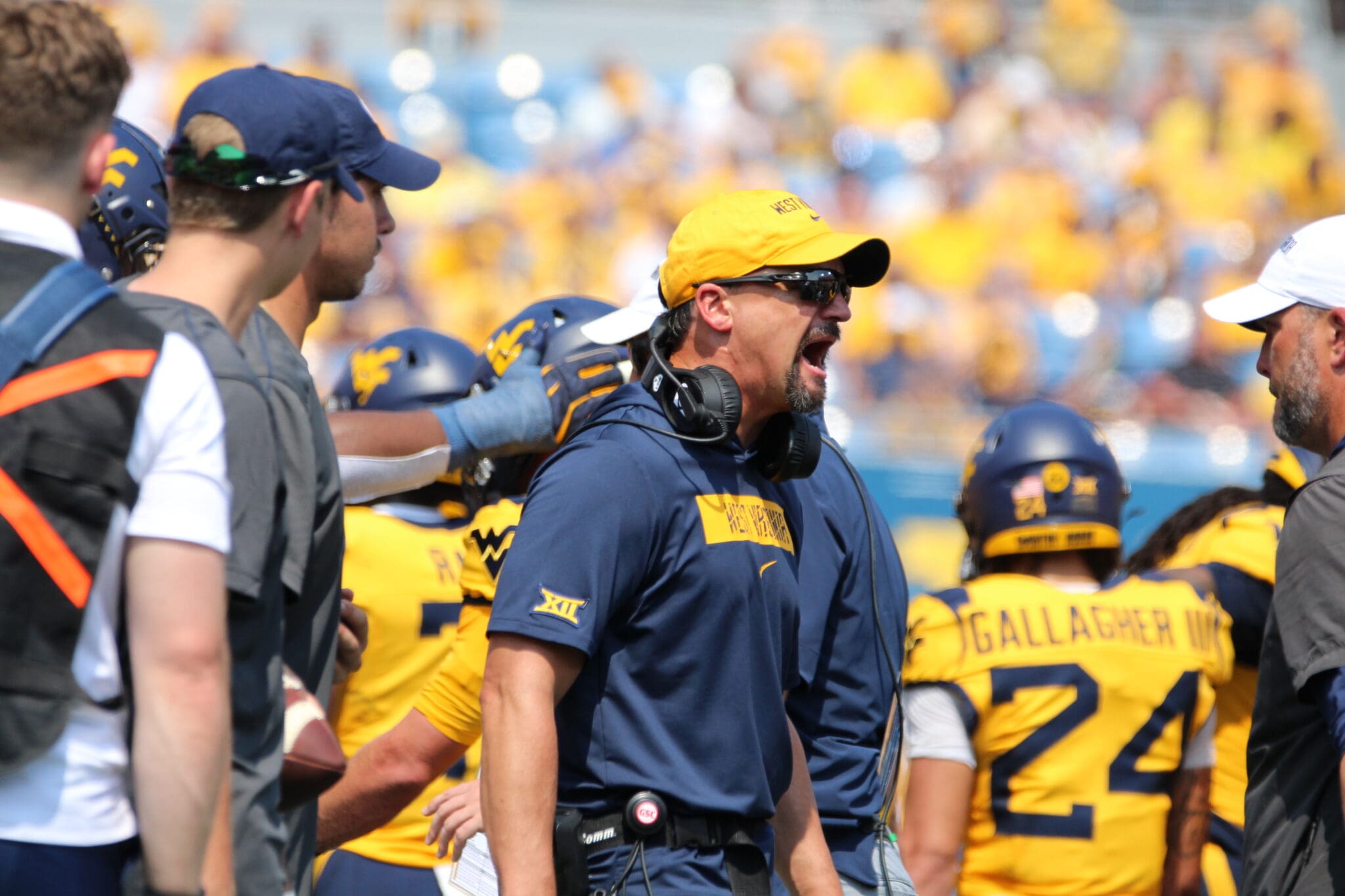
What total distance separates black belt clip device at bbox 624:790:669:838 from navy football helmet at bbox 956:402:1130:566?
6.60ft

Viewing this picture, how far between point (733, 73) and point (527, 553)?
1592cm

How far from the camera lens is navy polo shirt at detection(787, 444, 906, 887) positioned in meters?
3.54

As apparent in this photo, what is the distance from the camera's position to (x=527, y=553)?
2861 mm

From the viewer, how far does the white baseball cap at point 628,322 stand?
12.5 ft

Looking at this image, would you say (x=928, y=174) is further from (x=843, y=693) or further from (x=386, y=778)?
(x=386, y=778)

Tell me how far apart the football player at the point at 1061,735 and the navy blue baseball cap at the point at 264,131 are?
96.5 inches

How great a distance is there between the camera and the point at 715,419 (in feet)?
10.1

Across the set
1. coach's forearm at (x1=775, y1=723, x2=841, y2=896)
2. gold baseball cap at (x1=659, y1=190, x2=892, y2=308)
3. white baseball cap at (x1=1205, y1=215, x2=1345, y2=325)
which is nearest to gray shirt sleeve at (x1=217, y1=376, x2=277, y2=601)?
gold baseball cap at (x1=659, y1=190, x2=892, y2=308)

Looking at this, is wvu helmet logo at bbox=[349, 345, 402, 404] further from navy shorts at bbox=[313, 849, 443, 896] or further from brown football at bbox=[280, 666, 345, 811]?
brown football at bbox=[280, 666, 345, 811]

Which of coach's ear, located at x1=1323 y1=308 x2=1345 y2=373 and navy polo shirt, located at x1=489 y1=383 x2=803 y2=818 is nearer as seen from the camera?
navy polo shirt, located at x1=489 y1=383 x2=803 y2=818

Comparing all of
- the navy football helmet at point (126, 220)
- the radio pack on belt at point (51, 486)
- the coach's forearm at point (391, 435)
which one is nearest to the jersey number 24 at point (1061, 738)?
the coach's forearm at point (391, 435)

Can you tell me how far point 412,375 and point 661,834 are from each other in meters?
2.56

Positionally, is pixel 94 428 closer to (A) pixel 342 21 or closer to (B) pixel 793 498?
(B) pixel 793 498

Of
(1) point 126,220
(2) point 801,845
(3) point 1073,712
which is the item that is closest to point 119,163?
(1) point 126,220
